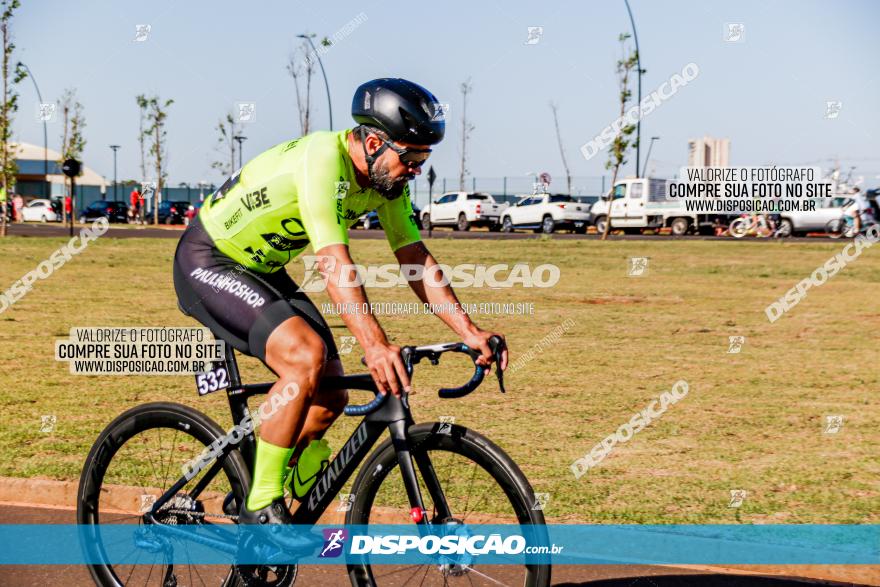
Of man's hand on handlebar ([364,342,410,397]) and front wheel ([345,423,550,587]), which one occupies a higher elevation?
man's hand on handlebar ([364,342,410,397])

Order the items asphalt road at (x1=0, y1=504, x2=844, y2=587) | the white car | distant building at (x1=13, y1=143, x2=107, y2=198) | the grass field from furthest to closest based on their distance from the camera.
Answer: distant building at (x1=13, y1=143, x2=107, y2=198), the white car, the grass field, asphalt road at (x1=0, y1=504, x2=844, y2=587)

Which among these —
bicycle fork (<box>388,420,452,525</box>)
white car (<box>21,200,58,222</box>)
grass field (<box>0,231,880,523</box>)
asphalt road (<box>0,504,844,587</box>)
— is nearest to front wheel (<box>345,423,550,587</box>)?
bicycle fork (<box>388,420,452,525</box>)

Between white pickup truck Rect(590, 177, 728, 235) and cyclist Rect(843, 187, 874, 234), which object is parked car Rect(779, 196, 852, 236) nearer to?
white pickup truck Rect(590, 177, 728, 235)

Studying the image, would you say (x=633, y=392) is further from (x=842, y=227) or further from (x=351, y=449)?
(x=842, y=227)

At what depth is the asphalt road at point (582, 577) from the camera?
176 inches

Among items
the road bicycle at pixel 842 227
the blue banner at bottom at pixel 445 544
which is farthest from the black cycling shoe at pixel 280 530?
the road bicycle at pixel 842 227

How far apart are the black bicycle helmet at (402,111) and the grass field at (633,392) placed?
257 cm

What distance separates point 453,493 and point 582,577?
3.94 ft

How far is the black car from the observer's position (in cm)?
6019

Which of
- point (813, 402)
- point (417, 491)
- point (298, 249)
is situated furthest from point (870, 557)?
point (813, 402)

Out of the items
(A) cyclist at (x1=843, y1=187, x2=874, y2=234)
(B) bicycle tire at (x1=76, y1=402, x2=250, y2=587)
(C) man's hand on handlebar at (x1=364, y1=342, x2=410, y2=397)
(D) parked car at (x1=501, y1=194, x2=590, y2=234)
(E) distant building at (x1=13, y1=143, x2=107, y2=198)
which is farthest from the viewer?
(E) distant building at (x1=13, y1=143, x2=107, y2=198)

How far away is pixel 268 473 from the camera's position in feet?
11.9

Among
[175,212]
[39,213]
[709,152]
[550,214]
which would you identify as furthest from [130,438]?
[39,213]

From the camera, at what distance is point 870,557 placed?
4656 millimetres
